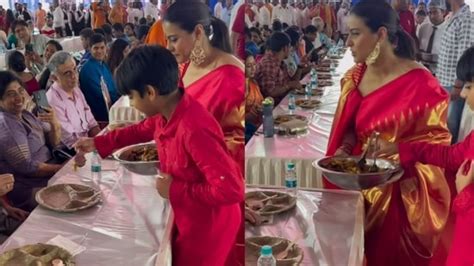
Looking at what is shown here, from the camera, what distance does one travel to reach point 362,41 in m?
0.79

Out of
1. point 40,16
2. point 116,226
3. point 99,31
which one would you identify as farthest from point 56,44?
point 116,226

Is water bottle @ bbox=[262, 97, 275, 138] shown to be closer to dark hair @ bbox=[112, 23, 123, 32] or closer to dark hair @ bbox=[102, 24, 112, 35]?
dark hair @ bbox=[112, 23, 123, 32]

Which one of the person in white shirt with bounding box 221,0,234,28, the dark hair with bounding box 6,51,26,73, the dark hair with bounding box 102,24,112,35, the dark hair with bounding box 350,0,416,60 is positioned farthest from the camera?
the dark hair with bounding box 6,51,26,73

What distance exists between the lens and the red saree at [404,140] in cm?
79

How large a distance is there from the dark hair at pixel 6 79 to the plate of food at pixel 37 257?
1247mm

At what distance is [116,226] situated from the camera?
1.28m

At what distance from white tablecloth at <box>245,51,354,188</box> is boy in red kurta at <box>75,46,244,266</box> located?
57 millimetres

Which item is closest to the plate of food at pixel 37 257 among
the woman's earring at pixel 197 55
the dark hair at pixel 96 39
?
the dark hair at pixel 96 39

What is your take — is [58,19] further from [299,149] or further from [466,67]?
[466,67]

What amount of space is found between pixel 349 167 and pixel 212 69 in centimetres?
28

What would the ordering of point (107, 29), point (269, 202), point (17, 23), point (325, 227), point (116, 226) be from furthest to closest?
point (17, 23), point (116, 226), point (107, 29), point (325, 227), point (269, 202)

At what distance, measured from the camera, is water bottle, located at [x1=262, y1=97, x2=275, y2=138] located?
29.6 inches

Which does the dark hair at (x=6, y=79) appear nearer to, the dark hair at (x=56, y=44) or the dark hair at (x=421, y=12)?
the dark hair at (x=56, y=44)

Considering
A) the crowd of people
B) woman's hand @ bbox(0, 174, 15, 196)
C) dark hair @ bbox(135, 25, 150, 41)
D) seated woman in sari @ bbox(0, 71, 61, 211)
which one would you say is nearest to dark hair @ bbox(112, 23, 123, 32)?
the crowd of people
